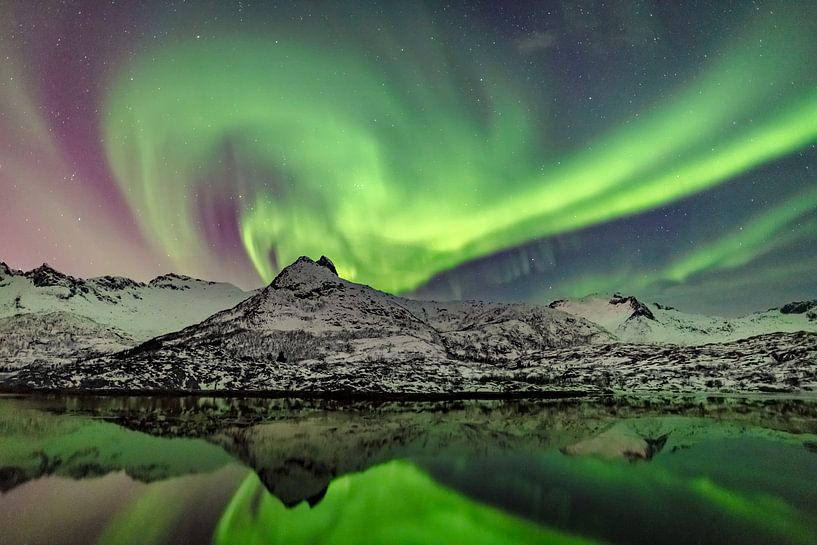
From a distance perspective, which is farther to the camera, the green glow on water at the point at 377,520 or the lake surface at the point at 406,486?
the lake surface at the point at 406,486

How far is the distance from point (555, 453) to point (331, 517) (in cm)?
3386

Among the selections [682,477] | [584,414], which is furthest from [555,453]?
[584,414]

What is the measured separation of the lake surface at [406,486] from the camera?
29.3 m

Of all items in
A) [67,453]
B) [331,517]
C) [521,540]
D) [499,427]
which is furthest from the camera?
[499,427]

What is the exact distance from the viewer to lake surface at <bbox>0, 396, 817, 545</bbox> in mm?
29312

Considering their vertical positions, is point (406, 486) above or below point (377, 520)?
above

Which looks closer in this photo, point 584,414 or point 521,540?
point 521,540

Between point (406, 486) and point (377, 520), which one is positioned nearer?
point (377, 520)

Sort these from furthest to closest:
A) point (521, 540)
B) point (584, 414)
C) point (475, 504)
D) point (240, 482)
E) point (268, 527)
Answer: point (584, 414) < point (240, 482) < point (475, 504) < point (268, 527) < point (521, 540)

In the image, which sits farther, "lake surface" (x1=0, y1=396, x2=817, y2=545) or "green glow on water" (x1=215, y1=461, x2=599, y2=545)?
"lake surface" (x1=0, y1=396, x2=817, y2=545)

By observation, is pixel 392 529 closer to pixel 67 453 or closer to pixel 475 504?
pixel 475 504

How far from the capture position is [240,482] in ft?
140

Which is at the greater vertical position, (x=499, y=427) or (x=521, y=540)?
(x=499, y=427)

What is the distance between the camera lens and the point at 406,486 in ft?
138
